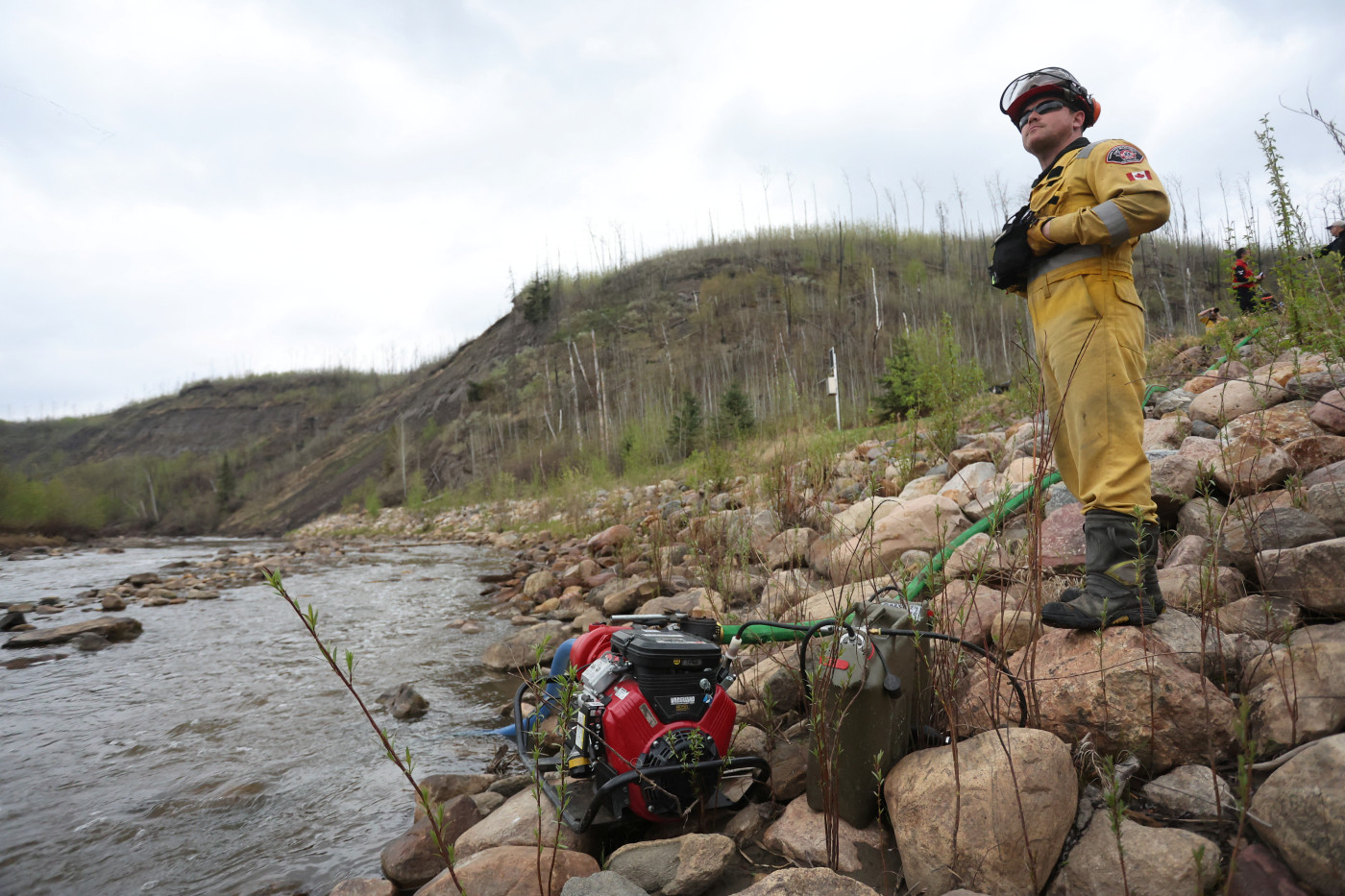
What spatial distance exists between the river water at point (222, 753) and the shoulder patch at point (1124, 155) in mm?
3755

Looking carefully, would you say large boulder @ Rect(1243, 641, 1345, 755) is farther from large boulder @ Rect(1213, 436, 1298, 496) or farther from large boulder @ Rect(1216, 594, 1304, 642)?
large boulder @ Rect(1213, 436, 1298, 496)

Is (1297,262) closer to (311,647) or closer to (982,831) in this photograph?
(982,831)

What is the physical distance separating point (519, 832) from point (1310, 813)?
214 centimetres

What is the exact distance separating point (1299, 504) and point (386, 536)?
25.2 metres

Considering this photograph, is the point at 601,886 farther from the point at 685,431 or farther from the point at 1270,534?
the point at 685,431

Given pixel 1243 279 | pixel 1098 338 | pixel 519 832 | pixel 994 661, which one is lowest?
pixel 519 832

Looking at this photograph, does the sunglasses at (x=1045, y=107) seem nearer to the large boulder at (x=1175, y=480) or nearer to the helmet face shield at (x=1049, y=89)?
the helmet face shield at (x=1049, y=89)

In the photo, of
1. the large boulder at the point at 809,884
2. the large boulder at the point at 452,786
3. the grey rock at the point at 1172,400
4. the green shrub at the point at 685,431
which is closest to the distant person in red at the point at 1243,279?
the grey rock at the point at 1172,400

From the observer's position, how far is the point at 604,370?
1430 inches

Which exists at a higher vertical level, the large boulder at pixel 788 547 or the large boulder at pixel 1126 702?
the large boulder at pixel 788 547

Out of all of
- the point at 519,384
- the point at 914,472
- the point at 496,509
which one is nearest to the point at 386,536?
the point at 496,509

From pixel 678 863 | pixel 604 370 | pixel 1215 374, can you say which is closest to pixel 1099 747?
pixel 678 863

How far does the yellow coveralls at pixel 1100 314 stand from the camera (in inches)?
84.3

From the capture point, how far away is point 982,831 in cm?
159
